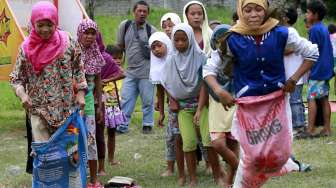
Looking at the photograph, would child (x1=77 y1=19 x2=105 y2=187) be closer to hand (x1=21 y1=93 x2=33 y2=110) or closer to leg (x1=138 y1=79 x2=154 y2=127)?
hand (x1=21 y1=93 x2=33 y2=110)

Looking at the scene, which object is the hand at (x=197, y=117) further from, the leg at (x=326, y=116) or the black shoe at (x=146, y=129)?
the black shoe at (x=146, y=129)

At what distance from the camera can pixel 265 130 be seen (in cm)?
516

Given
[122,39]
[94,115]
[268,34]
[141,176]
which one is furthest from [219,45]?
[122,39]

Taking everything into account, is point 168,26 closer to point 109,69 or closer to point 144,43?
point 109,69

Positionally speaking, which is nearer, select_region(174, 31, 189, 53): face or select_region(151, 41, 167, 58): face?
select_region(174, 31, 189, 53): face

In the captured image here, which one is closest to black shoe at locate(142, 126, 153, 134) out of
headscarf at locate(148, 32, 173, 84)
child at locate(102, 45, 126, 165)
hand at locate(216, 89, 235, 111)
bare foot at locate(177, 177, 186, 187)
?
child at locate(102, 45, 126, 165)

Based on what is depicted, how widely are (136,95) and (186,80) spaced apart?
4138 millimetres

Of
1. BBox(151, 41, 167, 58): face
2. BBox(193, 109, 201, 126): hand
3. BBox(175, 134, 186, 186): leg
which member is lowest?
BBox(175, 134, 186, 186): leg

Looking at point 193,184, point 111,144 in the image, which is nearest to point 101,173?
→ point 111,144

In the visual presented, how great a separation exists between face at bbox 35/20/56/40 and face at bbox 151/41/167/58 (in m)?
2.33

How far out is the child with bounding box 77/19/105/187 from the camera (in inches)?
271

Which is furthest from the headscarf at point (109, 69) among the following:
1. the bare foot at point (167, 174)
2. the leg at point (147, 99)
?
the leg at point (147, 99)

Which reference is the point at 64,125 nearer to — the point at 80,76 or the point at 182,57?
the point at 80,76

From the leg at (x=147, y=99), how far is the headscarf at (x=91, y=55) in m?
3.79
